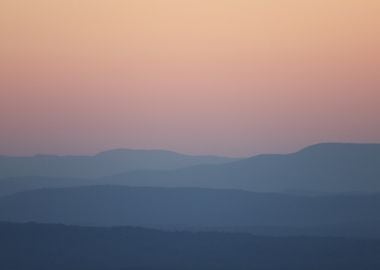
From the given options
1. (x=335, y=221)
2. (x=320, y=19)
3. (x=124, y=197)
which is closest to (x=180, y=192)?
(x=124, y=197)

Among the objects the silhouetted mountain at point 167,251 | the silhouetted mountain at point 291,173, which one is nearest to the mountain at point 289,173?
the silhouetted mountain at point 291,173

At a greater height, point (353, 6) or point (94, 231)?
point (353, 6)

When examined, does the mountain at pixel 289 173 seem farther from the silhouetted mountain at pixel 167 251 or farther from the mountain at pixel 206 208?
the silhouetted mountain at pixel 167 251

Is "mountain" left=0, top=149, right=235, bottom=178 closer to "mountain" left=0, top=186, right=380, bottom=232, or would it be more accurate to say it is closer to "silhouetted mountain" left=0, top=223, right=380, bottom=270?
"mountain" left=0, top=186, right=380, bottom=232

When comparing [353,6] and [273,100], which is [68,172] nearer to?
[273,100]

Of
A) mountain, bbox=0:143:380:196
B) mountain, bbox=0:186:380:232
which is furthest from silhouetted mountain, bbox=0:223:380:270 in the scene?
mountain, bbox=0:143:380:196

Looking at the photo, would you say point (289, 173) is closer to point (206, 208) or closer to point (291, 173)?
point (291, 173)
